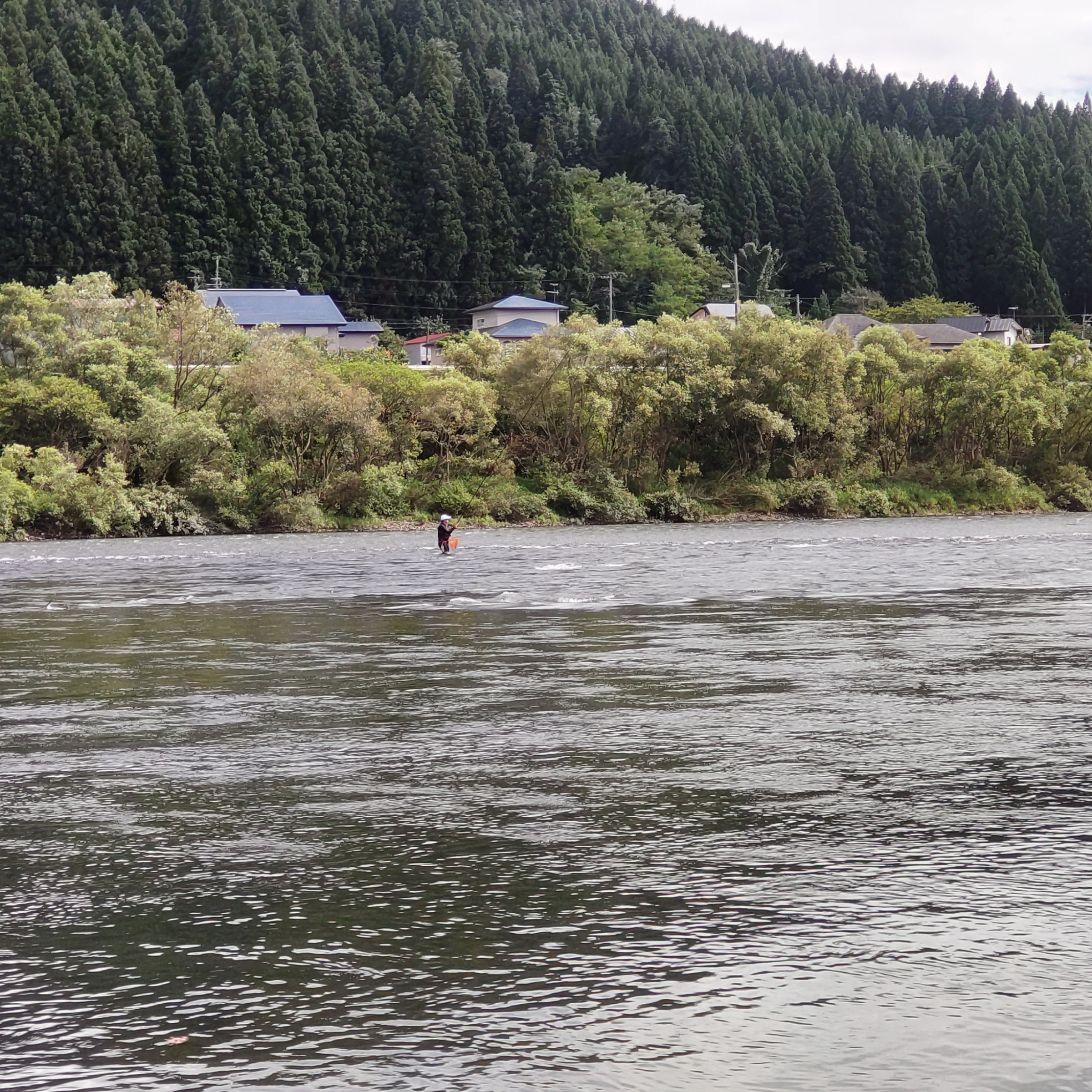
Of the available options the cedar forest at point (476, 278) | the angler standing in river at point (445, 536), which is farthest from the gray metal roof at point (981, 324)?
the angler standing in river at point (445, 536)

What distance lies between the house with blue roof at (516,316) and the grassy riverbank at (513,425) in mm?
49409

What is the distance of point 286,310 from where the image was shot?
124m

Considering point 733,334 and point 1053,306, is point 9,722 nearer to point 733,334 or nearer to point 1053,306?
point 733,334

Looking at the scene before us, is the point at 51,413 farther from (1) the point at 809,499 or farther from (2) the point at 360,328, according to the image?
(2) the point at 360,328

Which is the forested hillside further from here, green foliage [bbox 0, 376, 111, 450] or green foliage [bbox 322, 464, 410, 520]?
green foliage [bbox 322, 464, 410, 520]

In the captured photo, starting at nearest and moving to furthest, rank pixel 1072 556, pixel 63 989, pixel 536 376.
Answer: pixel 63 989 < pixel 1072 556 < pixel 536 376

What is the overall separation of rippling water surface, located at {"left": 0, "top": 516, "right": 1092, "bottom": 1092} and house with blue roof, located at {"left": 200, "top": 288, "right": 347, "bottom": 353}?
97.2 meters

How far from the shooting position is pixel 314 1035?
756 cm

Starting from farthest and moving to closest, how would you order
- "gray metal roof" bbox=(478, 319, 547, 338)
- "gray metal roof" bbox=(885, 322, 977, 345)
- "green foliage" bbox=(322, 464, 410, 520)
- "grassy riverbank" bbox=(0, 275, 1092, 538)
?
"gray metal roof" bbox=(885, 322, 977, 345) < "gray metal roof" bbox=(478, 319, 547, 338) < "green foliage" bbox=(322, 464, 410, 520) < "grassy riverbank" bbox=(0, 275, 1092, 538)

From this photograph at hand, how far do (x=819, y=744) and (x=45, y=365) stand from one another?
57777mm

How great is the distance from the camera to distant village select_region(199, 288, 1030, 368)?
119750 mm

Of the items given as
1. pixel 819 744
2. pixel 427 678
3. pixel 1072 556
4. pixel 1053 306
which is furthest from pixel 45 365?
pixel 1053 306

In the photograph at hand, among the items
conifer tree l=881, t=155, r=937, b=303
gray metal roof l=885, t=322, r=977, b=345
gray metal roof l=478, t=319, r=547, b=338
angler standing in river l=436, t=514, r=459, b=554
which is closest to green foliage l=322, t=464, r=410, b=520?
angler standing in river l=436, t=514, r=459, b=554

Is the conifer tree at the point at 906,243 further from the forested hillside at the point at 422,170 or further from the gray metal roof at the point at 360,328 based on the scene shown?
the gray metal roof at the point at 360,328
